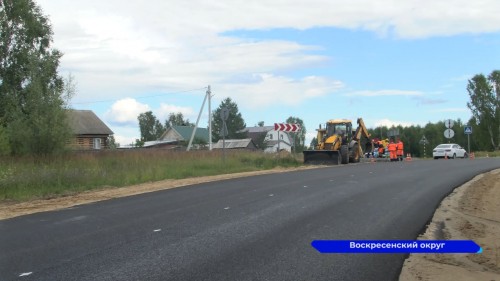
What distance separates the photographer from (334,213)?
1031cm

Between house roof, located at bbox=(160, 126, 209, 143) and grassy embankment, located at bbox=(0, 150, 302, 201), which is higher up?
house roof, located at bbox=(160, 126, 209, 143)

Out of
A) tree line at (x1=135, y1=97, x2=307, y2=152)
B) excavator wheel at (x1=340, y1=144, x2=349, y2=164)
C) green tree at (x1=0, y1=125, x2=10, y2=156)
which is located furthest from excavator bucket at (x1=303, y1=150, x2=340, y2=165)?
tree line at (x1=135, y1=97, x2=307, y2=152)

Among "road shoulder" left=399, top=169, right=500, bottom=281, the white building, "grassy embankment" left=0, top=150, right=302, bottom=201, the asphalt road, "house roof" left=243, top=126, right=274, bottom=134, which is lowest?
"road shoulder" left=399, top=169, right=500, bottom=281

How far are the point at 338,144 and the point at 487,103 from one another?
60417 millimetres

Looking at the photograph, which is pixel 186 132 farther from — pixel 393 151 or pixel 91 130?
pixel 393 151

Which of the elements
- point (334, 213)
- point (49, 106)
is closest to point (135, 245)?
point (334, 213)

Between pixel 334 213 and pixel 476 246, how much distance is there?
135 inches

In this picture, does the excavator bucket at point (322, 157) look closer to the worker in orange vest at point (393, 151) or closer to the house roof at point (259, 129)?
the worker in orange vest at point (393, 151)

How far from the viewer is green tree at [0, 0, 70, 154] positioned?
2391cm

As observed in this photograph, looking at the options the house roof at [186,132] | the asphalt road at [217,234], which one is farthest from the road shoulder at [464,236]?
the house roof at [186,132]

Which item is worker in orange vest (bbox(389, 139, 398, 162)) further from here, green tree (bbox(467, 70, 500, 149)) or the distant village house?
green tree (bbox(467, 70, 500, 149))

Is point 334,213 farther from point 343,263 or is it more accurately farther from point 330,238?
point 343,263

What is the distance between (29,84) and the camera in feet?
90.9

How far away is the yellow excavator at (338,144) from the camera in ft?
100
